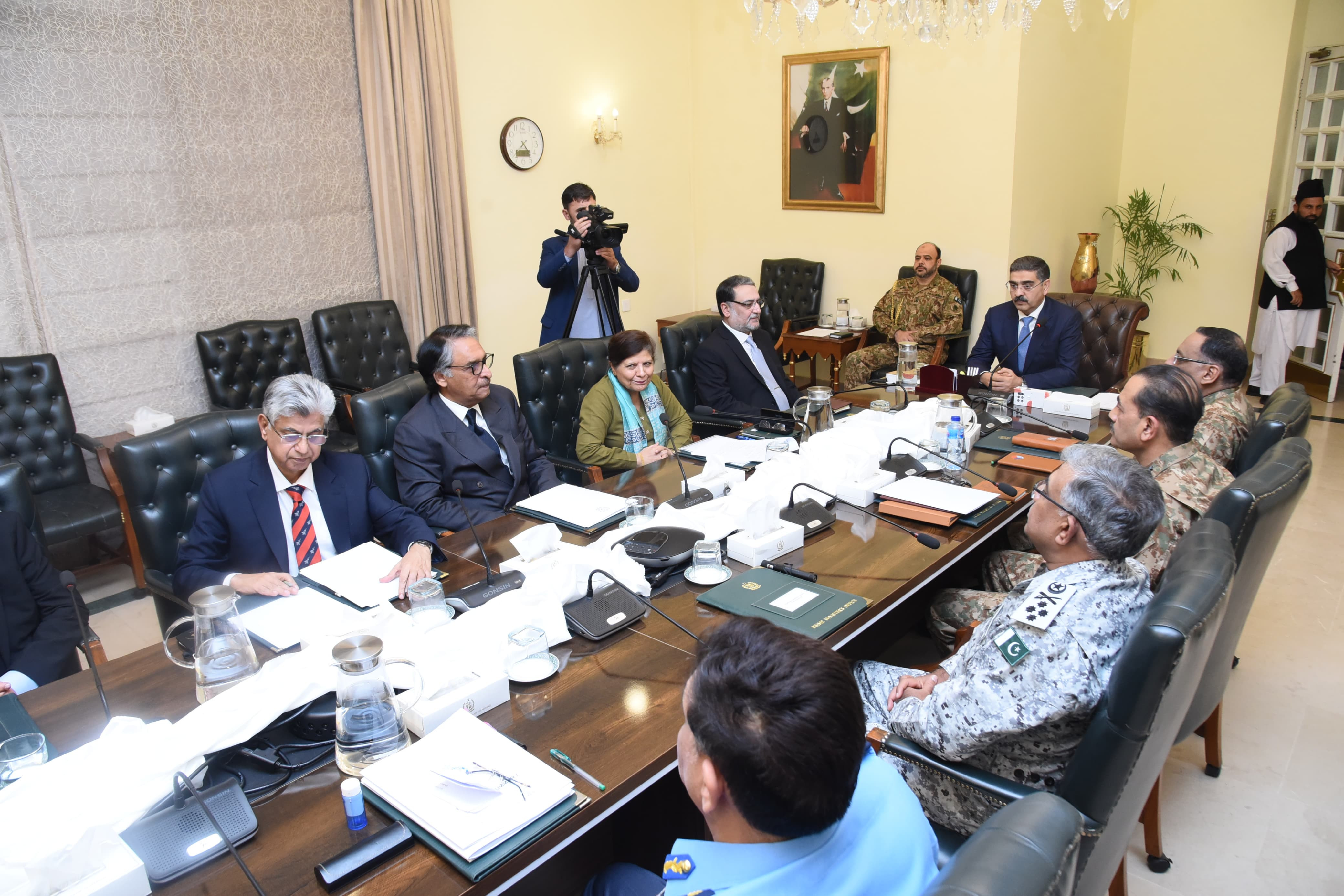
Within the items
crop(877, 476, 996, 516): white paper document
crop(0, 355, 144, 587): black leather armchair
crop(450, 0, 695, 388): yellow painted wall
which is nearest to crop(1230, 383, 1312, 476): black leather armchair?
crop(877, 476, 996, 516): white paper document

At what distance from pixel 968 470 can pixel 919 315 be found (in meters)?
3.31

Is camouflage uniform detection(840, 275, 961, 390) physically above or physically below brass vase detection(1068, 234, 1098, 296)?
below

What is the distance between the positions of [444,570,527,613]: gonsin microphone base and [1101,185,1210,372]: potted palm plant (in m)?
5.98

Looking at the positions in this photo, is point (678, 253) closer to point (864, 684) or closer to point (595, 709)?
point (864, 684)

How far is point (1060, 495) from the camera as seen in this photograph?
1782mm

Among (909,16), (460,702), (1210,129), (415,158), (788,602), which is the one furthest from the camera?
(1210,129)

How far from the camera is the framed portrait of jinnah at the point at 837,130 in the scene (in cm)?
603

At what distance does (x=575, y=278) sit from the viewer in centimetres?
462

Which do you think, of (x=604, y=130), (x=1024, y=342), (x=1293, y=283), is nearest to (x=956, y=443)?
(x=1024, y=342)

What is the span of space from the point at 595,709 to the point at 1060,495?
1.03 meters

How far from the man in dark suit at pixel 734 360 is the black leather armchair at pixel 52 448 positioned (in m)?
2.53

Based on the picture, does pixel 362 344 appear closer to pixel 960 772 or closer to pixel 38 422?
pixel 38 422

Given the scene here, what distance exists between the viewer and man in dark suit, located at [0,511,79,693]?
2137 millimetres

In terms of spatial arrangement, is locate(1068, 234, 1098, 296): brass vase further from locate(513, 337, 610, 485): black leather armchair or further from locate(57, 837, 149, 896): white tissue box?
locate(57, 837, 149, 896): white tissue box
